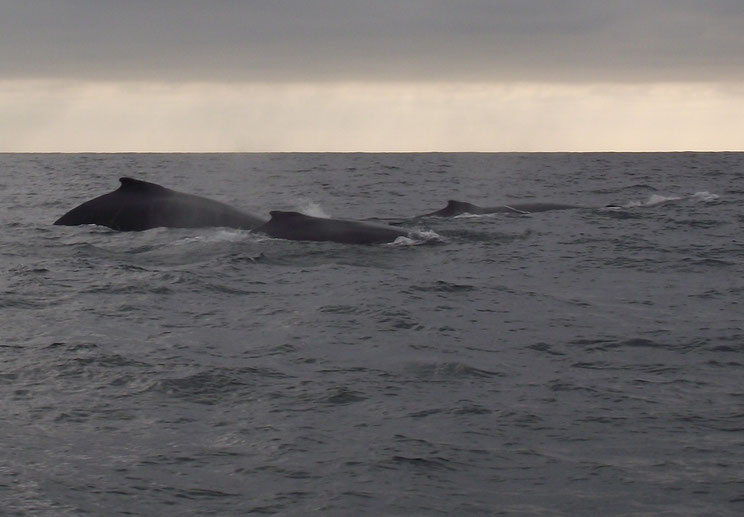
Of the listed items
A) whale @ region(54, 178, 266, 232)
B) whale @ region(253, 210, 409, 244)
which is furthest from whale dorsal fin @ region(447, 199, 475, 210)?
whale @ region(54, 178, 266, 232)

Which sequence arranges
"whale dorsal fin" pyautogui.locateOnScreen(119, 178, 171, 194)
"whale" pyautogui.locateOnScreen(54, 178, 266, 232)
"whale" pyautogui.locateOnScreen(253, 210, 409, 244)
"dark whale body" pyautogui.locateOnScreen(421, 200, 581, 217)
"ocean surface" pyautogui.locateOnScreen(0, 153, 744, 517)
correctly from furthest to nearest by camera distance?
"dark whale body" pyautogui.locateOnScreen(421, 200, 581, 217) → "whale dorsal fin" pyautogui.locateOnScreen(119, 178, 171, 194) → "whale" pyautogui.locateOnScreen(54, 178, 266, 232) → "whale" pyautogui.locateOnScreen(253, 210, 409, 244) → "ocean surface" pyautogui.locateOnScreen(0, 153, 744, 517)

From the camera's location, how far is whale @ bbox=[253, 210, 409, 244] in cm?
2228

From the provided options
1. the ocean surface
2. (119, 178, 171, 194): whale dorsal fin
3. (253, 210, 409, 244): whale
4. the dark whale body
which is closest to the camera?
the ocean surface

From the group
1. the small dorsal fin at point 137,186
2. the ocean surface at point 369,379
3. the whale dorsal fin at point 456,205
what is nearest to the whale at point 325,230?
the ocean surface at point 369,379

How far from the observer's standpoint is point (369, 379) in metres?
11.2

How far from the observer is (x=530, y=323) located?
1452 centimetres

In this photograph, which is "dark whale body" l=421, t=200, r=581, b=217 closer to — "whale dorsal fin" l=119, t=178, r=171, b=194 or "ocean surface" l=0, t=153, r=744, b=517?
Result: "ocean surface" l=0, t=153, r=744, b=517

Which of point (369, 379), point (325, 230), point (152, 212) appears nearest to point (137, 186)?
point (152, 212)

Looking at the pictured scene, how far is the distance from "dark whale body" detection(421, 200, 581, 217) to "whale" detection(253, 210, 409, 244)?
5.50m

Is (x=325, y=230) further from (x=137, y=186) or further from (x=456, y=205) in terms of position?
(x=456, y=205)

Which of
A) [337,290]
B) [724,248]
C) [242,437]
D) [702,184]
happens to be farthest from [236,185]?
[242,437]

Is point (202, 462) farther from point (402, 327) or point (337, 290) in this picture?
point (337, 290)

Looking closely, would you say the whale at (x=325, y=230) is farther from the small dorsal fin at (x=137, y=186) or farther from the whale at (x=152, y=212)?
the small dorsal fin at (x=137, y=186)

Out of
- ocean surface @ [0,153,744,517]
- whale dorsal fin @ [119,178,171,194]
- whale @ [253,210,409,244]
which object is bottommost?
ocean surface @ [0,153,744,517]
